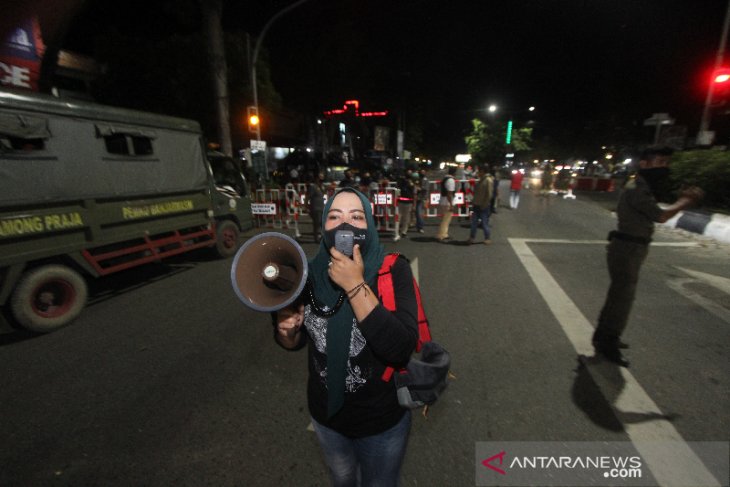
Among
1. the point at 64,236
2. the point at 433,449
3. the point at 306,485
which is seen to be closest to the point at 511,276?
the point at 433,449

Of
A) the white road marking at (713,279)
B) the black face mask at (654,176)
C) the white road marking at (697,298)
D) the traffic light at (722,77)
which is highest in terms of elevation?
the traffic light at (722,77)

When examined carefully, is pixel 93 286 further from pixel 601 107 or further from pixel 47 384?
pixel 601 107

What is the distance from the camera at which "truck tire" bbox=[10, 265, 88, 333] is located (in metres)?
4.32

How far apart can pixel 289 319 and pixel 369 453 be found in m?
0.69

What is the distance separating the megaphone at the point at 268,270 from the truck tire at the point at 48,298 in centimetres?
470

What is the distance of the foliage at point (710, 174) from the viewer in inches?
406

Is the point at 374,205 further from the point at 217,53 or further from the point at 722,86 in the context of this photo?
the point at 722,86

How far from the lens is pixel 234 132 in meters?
22.8

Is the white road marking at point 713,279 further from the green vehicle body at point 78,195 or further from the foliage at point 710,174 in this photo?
the green vehicle body at point 78,195

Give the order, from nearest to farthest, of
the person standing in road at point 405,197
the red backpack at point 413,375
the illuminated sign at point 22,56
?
the red backpack at point 413,375, the illuminated sign at point 22,56, the person standing in road at point 405,197

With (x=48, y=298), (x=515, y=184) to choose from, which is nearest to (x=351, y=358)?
(x=48, y=298)

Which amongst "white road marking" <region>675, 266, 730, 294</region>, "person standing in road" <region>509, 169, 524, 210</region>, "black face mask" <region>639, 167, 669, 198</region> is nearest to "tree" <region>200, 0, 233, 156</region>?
"person standing in road" <region>509, 169, 524, 210</region>

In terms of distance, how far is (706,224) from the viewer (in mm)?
9242

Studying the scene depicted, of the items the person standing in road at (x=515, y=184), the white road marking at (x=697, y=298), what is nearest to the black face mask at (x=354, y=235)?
the white road marking at (x=697, y=298)
